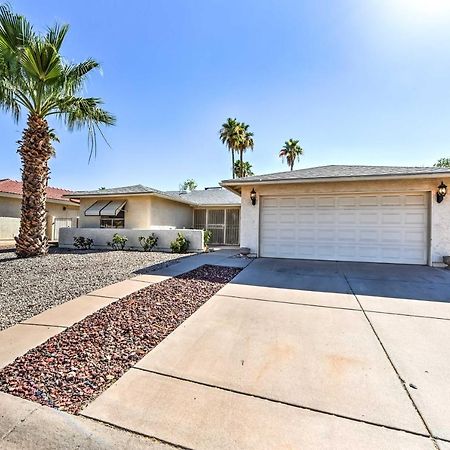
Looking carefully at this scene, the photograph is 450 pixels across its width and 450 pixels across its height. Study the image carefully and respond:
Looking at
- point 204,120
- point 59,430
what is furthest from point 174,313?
point 204,120

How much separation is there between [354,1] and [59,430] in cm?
1116

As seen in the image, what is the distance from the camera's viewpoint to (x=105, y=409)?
251 cm

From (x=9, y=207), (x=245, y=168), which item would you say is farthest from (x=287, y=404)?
(x=245, y=168)

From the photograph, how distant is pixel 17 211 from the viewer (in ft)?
64.0

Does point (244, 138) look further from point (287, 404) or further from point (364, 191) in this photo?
point (287, 404)

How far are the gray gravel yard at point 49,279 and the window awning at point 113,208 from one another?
18.0ft

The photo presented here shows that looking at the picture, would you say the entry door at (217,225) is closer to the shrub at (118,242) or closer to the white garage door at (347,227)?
the shrub at (118,242)

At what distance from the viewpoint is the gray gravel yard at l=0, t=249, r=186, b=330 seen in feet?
17.5

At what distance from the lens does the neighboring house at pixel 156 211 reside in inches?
642

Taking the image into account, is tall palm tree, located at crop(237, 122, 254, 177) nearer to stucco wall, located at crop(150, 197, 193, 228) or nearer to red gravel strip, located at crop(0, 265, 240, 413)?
stucco wall, located at crop(150, 197, 193, 228)

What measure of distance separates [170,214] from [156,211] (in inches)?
59.7

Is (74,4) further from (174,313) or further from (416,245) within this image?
(416,245)

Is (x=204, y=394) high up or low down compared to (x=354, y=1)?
down

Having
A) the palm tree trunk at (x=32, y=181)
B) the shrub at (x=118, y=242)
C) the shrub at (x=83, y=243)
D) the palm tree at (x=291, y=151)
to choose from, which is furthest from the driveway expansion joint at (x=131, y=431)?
the palm tree at (x=291, y=151)
